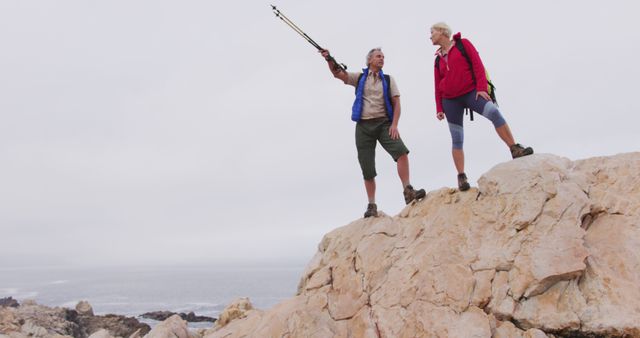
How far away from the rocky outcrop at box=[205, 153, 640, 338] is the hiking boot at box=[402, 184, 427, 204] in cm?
14

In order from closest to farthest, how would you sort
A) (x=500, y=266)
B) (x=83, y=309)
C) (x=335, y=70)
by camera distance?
1. (x=500, y=266)
2. (x=335, y=70)
3. (x=83, y=309)

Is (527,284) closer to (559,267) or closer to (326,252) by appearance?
(559,267)

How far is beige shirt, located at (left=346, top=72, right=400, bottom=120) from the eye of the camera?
1088 centimetres

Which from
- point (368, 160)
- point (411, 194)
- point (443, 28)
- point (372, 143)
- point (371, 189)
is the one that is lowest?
point (411, 194)

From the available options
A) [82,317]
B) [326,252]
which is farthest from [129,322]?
[326,252]

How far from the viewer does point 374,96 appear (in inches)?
430

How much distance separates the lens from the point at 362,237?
10.9 metres

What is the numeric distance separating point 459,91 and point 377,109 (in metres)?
1.91

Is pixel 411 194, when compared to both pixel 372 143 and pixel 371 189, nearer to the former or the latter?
pixel 371 189

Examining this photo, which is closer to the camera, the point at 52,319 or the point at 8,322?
the point at 8,322

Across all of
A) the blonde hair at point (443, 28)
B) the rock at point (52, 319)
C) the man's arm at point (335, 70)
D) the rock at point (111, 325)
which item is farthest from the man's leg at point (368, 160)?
the rock at point (111, 325)

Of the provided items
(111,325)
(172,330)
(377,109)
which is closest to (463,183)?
(377,109)

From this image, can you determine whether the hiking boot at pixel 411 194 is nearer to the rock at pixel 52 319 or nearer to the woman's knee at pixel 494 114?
the woman's knee at pixel 494 114

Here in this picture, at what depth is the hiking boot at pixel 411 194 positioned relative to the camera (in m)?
10.6
